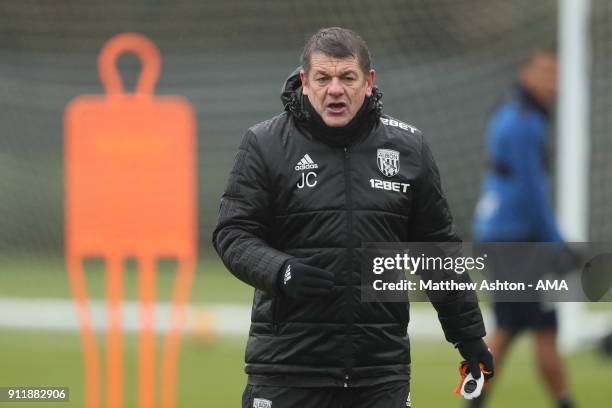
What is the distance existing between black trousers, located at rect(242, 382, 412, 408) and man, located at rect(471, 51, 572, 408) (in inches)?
131

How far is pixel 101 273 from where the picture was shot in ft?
54.3

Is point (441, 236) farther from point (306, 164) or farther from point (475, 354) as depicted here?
point (306, 164)

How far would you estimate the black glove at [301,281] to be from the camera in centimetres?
405

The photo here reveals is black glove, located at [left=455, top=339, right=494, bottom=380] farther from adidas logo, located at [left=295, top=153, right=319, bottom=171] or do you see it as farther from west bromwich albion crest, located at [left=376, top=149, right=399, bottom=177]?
adidas logo, located at [left=295, top=153, right=319, bottom=171]

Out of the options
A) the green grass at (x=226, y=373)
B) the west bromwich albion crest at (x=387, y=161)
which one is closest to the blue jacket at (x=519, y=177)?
the green grass at (x=226, y=373)

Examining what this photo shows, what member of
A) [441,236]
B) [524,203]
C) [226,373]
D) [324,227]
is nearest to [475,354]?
[441,236]

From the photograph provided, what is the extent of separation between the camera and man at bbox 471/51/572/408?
752cm

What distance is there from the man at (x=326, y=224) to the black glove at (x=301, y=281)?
0.22ft

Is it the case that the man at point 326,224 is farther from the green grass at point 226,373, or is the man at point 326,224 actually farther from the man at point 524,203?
the green grass at point 226,373

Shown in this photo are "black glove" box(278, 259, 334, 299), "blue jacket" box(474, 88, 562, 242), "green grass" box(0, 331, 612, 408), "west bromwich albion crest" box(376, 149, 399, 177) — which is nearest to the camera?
"black glove" box(278, 259, 334, 299)

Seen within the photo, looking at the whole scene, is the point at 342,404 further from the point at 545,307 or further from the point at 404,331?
the point at 545,307

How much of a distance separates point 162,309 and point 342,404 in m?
9.43

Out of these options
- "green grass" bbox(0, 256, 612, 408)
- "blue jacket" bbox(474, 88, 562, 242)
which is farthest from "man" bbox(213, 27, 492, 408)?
"blue jacket" bbox(474, 88, 562, 242)

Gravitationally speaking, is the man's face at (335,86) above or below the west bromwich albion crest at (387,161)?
above
